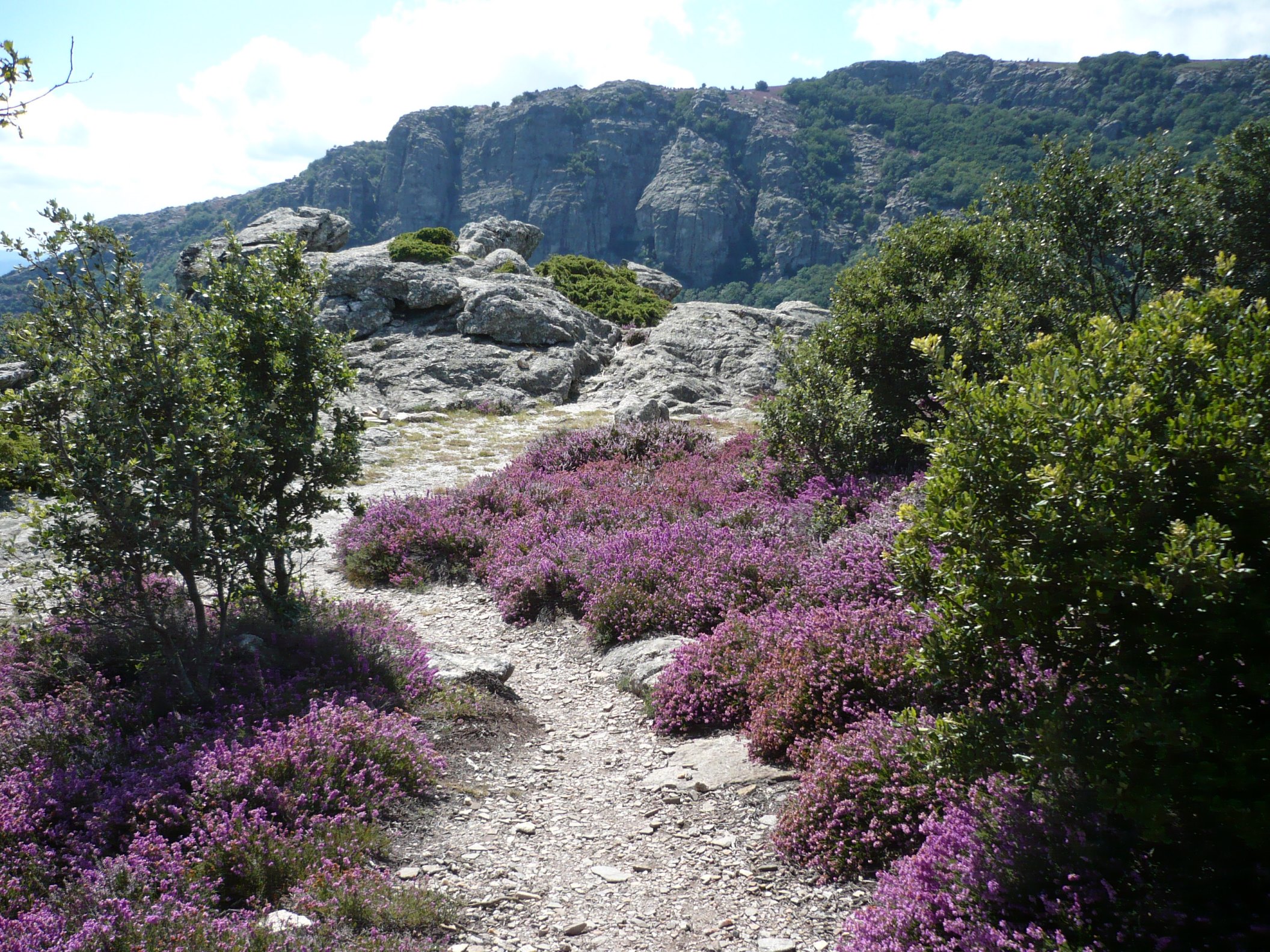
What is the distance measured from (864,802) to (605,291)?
3329cm

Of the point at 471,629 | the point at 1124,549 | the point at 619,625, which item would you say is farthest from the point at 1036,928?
the point at 471,629

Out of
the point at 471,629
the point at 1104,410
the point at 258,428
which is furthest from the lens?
the point at 471,629

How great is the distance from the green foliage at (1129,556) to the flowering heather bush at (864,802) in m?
0.76

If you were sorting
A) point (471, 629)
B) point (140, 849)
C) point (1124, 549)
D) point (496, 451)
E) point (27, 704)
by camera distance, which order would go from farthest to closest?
1. point (496, 451)
2. point (471, 629)
3. point (27, 704)
4. point (140, 849)
5. point (1124, 549)

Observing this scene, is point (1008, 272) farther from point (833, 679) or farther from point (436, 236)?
point (436, 236)

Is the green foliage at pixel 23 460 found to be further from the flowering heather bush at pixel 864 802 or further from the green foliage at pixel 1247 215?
the green foliage at pixel 1247 215

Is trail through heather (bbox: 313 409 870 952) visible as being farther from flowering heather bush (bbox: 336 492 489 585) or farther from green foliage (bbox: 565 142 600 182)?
green foliage (bbox: 565 142 600 182)

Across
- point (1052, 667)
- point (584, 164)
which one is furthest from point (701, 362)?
point (584, 164)

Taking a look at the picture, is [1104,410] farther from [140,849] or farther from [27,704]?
[27,704]

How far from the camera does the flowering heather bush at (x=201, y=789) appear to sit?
3.85m

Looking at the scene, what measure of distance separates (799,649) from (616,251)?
17405cm

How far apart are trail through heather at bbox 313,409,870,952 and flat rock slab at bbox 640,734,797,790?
7cm

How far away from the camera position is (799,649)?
635 centimetres

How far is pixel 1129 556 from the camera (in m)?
2.88
